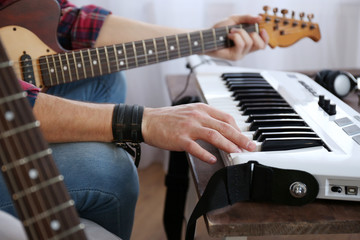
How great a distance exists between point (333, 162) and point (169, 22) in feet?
4.84

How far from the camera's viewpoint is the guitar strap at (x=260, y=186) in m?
0.67

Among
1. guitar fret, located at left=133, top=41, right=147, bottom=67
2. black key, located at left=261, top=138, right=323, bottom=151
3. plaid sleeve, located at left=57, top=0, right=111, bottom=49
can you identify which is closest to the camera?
black key, located at left=261, top=138, right=323, bottom=151

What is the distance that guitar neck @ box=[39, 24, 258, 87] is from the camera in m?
1.15

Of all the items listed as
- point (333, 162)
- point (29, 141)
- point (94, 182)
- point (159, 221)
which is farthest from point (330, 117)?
point (159, 221)

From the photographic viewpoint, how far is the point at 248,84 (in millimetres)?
1121

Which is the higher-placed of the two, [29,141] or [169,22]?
[29,141]

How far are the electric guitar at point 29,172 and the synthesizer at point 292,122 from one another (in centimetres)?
29

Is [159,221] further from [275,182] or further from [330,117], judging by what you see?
[275,182]

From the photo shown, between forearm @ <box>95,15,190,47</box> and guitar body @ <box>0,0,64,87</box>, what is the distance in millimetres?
198

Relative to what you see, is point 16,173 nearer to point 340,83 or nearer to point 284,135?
point 284,135

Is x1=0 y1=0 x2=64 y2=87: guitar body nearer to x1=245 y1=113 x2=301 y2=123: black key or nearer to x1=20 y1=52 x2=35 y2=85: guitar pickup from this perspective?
x1=20 y1=52 x2=35 y2=85: guitar pickup

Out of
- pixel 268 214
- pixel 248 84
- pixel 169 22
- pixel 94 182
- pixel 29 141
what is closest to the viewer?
pixel 29 141

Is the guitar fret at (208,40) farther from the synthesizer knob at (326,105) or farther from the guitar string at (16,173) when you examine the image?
the guitar string at (16,173)

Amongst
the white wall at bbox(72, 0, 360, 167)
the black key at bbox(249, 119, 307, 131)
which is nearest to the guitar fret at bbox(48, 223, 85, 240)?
the black key at bbox(249, 119, 307, 131)
